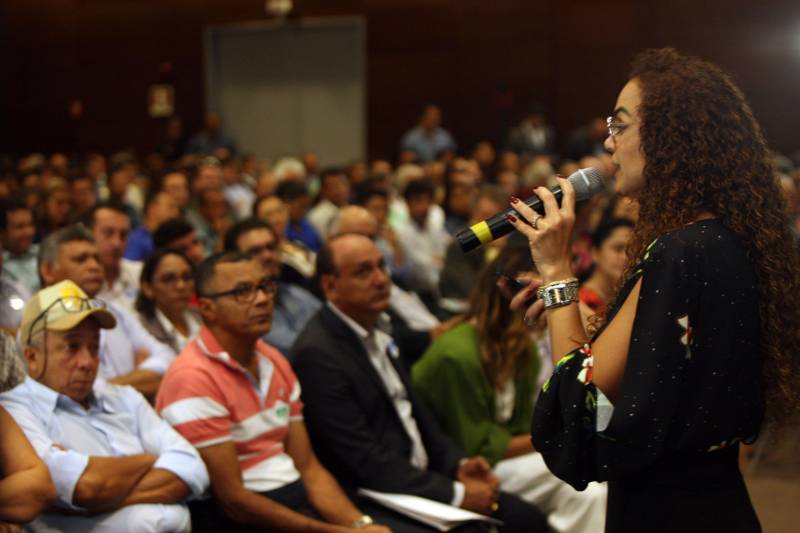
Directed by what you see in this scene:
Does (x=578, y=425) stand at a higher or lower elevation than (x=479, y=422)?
higher

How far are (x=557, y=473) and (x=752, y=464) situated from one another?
3.21m

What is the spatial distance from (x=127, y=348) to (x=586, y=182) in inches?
80.6

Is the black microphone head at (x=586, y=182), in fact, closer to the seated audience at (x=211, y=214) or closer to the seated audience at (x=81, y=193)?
the seated audience at (x=211, y=214)

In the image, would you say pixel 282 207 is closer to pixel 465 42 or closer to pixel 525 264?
pixel 525 264

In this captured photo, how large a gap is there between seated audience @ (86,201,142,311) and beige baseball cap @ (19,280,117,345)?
1.64 m

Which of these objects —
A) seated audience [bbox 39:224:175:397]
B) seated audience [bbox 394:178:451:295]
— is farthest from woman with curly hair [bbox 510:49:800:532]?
seated audience [bbox 394:178:451:295]

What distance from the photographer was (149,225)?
203 inches

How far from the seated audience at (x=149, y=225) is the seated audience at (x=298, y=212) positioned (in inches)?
38.3

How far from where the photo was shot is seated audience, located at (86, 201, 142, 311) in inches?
161

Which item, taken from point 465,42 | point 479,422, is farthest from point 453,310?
point 465,42

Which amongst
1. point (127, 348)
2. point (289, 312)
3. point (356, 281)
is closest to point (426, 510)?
point (356, 281)

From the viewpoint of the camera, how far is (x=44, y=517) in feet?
7.12

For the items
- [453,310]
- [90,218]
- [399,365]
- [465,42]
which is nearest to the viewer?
[399,365]

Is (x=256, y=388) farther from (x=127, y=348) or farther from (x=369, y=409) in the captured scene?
(x=127, y=348)
